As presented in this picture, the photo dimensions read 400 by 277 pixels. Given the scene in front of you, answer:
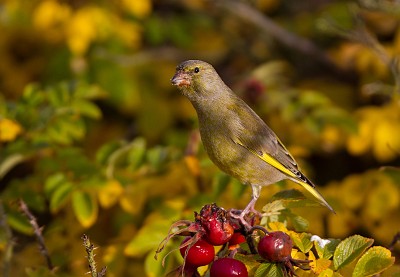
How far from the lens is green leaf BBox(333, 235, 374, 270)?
7.60ft

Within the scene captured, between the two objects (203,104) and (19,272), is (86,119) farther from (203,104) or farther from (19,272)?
(203,104)

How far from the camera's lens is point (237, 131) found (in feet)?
9.78

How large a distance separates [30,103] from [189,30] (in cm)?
294

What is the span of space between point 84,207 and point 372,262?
Answer: 5.09 feet

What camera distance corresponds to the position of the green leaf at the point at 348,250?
2.32 metres

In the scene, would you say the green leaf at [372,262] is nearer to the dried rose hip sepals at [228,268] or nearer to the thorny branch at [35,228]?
the dried rose hip sepals at [228,268]

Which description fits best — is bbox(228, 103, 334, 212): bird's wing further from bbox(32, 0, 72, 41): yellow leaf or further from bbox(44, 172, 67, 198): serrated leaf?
bbox(32, 0, 72, 41): yellow leaf

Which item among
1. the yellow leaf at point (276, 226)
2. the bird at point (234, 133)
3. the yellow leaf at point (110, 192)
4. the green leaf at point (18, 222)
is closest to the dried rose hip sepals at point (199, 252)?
the yellow leaf at point (276, 226)

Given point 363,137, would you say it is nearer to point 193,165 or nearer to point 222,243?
point 193,165

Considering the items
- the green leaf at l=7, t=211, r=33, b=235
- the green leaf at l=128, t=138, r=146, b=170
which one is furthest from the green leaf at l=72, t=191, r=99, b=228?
the green leaf at l=128, t=138, r=146, b=170

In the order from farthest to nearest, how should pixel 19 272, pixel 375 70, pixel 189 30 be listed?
pixel 189 30 < pixel 375 70 < pixel 19 272

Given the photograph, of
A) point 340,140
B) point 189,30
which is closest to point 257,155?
point 340,140

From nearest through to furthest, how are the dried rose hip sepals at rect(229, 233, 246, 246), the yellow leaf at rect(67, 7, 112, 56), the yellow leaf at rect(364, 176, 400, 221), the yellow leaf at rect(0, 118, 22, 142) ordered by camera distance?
the dried rose hip sepals at rect(229, 233, 246, 246)
the yellow leaf at rect(0, 118, 22, 142)
the yellow leaf at rect(364, 176, 400, 221)
the yellow leaf at rect(67, 7, 112, 56)

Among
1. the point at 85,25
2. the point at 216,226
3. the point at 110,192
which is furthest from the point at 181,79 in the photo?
the point at 85,25
